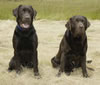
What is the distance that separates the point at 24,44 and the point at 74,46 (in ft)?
3.08

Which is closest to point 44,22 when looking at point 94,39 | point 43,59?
point 94,39

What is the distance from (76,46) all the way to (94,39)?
3.92 metres

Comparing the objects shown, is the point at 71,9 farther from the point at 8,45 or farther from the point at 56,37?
the point at 8,45

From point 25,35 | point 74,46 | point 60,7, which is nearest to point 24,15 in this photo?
point 25,35

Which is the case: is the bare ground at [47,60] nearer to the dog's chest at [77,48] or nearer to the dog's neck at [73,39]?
the dog's chest at [77,48]

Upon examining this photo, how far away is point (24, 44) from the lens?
4871 millimetres

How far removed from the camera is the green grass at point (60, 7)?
12.5m

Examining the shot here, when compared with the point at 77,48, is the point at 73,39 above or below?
above

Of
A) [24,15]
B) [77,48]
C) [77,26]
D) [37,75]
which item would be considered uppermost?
[24,15]

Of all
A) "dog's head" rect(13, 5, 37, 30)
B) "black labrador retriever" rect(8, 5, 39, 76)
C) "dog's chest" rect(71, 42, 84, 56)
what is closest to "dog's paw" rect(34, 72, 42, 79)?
"black labrador retriever" rect(8, 5, 39, 76)

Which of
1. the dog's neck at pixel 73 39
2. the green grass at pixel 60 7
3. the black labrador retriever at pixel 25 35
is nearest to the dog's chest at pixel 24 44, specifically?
the black labrador retriever at pixel 25 35

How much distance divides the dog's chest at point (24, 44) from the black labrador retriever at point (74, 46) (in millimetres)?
632

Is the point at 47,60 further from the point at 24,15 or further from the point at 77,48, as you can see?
the point at 24,15

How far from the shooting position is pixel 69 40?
4895 mm
